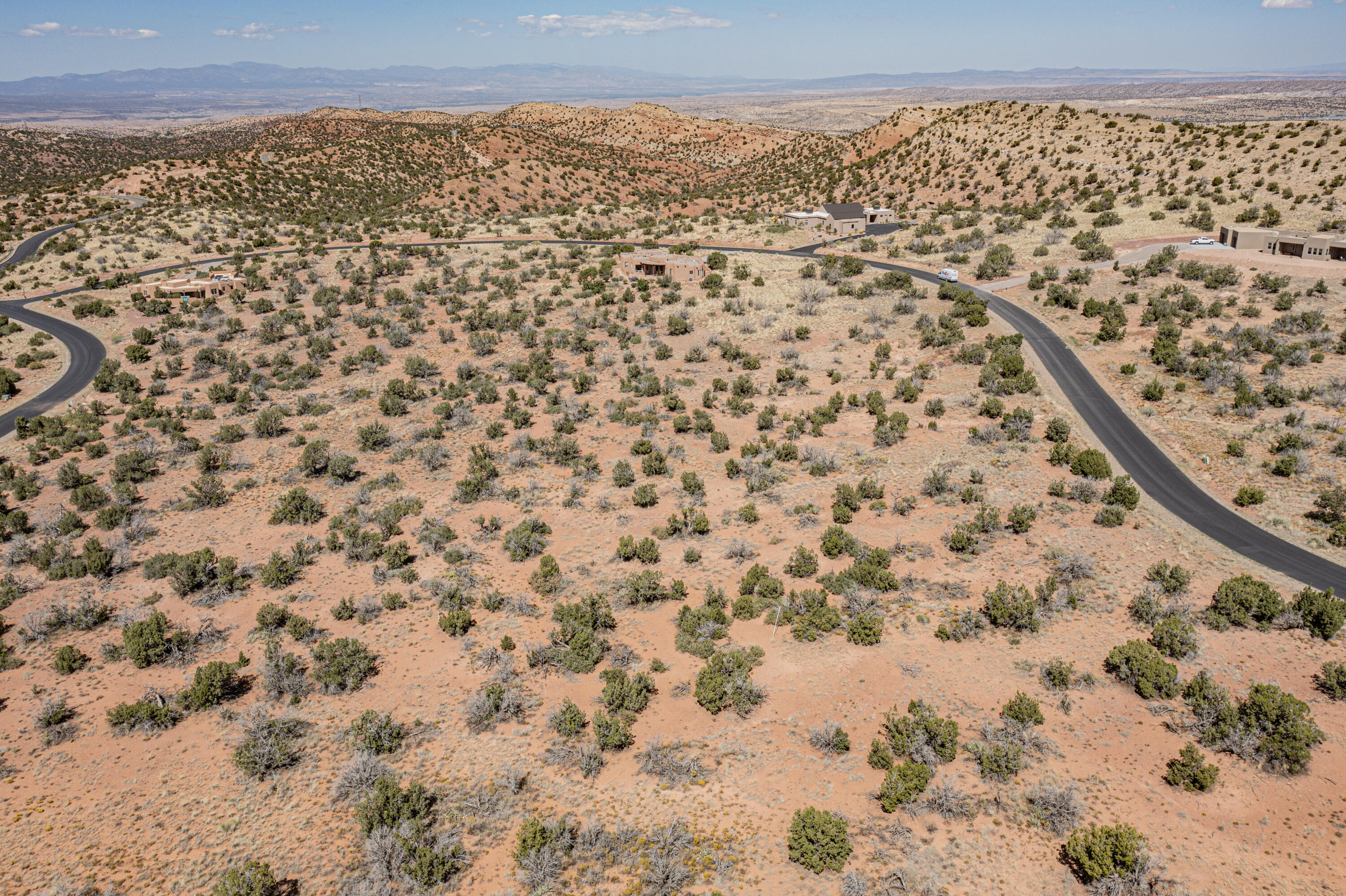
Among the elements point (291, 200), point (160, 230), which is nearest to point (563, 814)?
point (160, 230)

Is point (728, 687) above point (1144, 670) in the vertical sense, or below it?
below

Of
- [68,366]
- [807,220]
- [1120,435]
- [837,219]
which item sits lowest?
[1120,435]

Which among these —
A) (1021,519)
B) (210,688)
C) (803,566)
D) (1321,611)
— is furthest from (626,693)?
(1321,611)

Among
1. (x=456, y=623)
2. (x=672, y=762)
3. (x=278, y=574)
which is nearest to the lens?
(x=672, y=762)

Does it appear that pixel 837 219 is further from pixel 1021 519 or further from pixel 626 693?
pixel 626 693

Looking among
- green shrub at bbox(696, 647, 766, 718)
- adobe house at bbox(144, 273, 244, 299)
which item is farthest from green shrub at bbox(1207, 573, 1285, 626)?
adobe house at bbox(144, 273, 244, 299)

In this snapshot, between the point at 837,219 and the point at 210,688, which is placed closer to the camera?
the point at 210,688

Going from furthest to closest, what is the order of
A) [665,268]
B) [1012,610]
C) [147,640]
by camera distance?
[665,268], [1012,610], [147,640]
